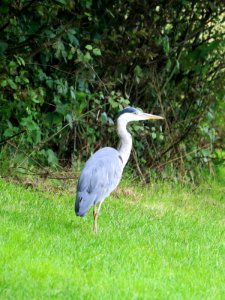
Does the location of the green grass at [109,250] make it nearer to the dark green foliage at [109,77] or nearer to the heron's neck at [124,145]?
the heron's neck at [124,145]

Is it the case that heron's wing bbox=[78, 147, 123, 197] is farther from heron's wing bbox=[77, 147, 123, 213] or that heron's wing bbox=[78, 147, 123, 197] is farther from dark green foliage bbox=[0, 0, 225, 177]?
dark green foliage bbox=[0, 0, 225, 177]

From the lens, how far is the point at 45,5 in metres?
10.4

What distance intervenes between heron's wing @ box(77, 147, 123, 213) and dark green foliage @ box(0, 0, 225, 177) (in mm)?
1963

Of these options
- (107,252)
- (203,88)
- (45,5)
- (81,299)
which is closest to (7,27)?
(45,5)

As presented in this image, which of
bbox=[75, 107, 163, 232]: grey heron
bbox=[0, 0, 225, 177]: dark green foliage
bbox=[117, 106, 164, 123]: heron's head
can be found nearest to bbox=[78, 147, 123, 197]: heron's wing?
bbox=[75, 107, 163, 232]: grey heron

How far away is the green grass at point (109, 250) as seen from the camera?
595 cm

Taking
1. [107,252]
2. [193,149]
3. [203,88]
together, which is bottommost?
[193,149]

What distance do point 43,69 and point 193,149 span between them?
9.34 ft

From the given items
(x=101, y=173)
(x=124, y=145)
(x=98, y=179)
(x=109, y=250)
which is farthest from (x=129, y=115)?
(x=109, y=250)

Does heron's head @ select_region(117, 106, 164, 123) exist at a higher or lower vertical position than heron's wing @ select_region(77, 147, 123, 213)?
higher

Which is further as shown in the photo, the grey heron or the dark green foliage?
the dark green foliage

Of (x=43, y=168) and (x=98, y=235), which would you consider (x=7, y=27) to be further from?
(x=98, y=235)

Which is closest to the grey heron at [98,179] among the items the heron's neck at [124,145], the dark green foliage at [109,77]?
the heron's neck at [124,145]

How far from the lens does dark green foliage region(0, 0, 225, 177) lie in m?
10.6
